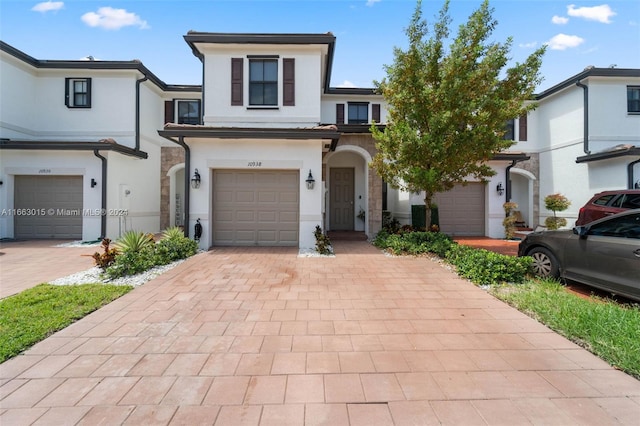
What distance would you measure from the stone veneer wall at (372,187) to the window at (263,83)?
10.4 feet

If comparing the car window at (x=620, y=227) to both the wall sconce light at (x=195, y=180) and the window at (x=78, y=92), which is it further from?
the window at (x=78, y=92)

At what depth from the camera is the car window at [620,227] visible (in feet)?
15.6

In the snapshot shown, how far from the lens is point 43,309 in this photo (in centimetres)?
452

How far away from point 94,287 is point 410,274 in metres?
6.41

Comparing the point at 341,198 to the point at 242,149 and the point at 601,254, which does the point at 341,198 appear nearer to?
the point at 242,149

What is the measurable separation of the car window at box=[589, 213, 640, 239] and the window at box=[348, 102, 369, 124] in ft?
38.0

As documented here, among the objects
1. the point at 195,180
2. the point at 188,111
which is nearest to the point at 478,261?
the point at 195,180

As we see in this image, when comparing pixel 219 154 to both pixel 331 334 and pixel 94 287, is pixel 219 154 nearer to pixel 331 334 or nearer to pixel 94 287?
pixel 94 287

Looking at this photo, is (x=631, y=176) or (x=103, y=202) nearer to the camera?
(x=103, y=202)

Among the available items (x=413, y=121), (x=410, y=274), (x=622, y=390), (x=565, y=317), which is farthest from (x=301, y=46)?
(x=622, y=390)

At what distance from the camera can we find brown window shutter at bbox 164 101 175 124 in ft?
49.2

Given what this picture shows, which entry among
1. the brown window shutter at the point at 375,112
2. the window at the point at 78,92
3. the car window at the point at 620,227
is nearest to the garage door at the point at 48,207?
the window at the point at 78,92

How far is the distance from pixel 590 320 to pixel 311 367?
11.9 feet

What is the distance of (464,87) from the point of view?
7840 mm
